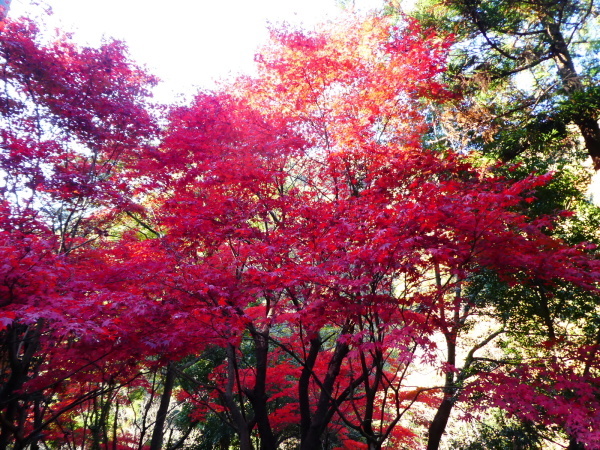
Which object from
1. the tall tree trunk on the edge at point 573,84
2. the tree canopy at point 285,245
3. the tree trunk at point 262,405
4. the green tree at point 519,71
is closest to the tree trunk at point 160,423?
the tree canopy at point 285,245

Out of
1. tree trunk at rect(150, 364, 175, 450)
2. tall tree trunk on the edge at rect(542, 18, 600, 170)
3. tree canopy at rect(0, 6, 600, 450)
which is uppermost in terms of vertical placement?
tall tree trunk on the edge at rect(542, 18, 600, 170)

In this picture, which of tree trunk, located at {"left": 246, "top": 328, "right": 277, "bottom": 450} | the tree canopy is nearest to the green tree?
the tree canopy

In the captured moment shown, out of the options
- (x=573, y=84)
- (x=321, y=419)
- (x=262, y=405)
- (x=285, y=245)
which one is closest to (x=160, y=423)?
(x=262, y=405)

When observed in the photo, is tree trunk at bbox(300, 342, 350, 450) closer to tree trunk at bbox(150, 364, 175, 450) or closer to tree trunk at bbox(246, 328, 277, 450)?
tree trunk at bbox(246, 328, 277, 450)

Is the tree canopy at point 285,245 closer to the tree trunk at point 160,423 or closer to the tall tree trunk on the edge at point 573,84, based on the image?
the tree trunk at point 160,423

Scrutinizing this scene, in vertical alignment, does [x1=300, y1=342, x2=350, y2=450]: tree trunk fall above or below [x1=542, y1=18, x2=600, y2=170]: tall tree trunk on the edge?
below

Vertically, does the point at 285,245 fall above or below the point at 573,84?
below

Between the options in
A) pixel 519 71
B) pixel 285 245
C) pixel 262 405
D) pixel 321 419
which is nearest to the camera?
pixel 285 245

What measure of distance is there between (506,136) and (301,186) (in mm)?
5228

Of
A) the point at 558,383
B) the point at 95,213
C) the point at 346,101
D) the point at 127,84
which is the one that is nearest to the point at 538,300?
the point at 558,383

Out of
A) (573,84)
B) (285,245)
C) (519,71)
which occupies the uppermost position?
(519,71)

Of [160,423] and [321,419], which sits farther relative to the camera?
[160,423]

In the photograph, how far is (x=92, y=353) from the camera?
619 cm

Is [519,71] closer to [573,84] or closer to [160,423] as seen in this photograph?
[573,84]
